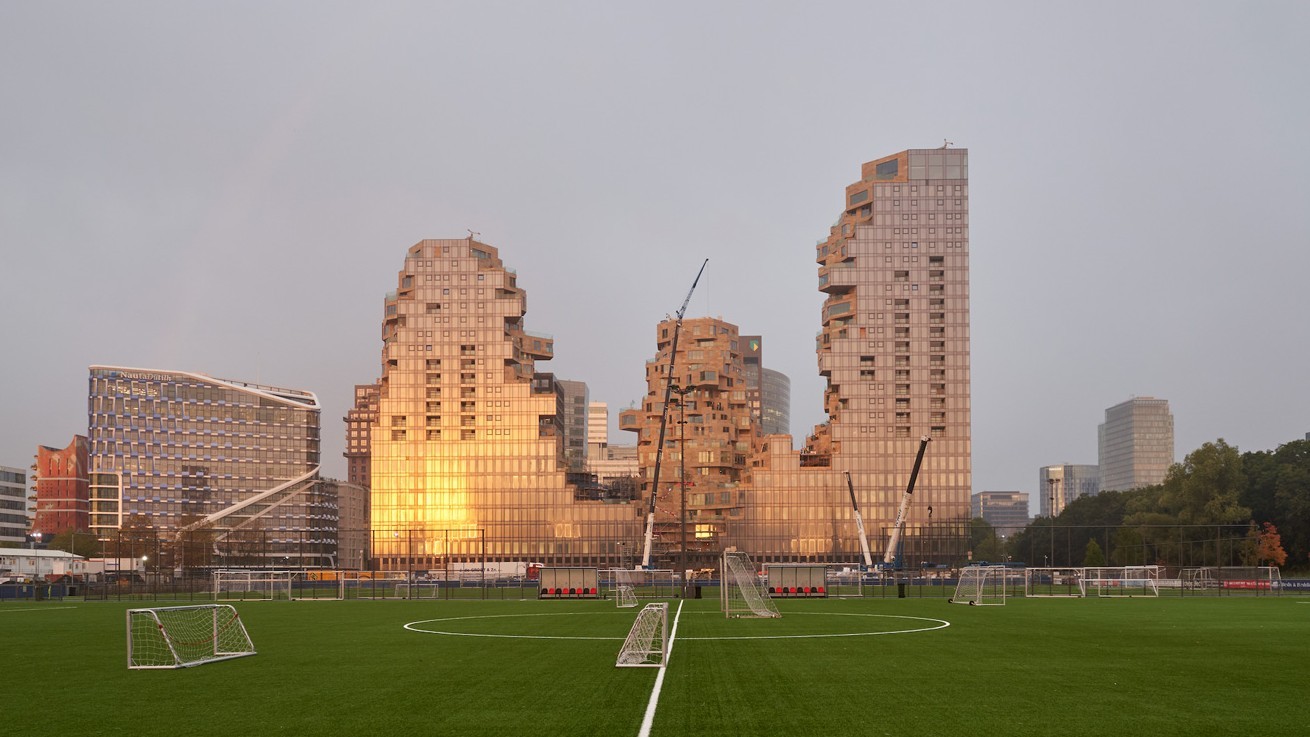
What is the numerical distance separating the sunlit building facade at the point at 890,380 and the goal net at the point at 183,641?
14305 cm

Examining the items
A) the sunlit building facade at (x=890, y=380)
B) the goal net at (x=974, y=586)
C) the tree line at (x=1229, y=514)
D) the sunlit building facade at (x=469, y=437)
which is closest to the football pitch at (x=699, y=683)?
the goal net at (x=974, y=586)

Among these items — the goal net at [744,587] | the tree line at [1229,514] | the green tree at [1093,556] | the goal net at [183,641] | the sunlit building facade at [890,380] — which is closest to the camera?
the goal net at [183,641]

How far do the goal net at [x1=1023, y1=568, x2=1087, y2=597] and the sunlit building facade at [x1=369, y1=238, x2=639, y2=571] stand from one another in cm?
9077

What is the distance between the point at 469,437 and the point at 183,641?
6041 inches

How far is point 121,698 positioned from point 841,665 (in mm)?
11712

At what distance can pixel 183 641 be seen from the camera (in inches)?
1048

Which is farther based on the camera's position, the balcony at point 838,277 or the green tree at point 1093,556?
the balcony at point 838,277

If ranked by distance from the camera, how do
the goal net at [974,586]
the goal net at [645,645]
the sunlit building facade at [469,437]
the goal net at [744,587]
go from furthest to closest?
the sunlit building facade at [469,437] < the goal net at [974,586] < the goal net at [744,587] < the goal net at [645,645]

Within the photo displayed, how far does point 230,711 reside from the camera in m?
15.1

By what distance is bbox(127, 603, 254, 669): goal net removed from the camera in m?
21.2

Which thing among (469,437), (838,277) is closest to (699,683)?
(838,277)

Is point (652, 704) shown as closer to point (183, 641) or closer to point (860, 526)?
point (183, 641)

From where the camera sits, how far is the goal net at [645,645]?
67.6 feet

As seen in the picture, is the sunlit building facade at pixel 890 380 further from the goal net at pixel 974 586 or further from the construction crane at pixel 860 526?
the goal net at pixel 974 586
